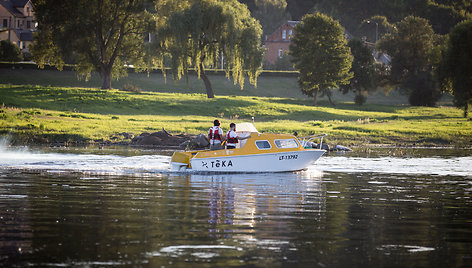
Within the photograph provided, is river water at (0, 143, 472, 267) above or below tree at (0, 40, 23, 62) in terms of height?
below

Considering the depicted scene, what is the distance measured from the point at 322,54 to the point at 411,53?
1993 cm

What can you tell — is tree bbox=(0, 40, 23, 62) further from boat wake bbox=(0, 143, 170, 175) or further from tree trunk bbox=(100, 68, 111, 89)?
boat wake bbox=(0, 143, 170, 175)

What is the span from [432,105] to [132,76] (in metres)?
41.4

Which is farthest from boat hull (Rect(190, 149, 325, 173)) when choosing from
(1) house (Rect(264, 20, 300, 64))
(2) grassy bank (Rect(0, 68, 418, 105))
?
(1) house (Rect(264, 20, 300, 64))

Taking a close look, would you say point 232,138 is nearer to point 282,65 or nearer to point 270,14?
point 282,65

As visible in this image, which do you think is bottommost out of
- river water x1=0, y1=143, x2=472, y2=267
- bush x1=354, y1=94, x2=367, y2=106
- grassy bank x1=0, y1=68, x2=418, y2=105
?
river water x1=0, y1=143, x2=472, y2=267

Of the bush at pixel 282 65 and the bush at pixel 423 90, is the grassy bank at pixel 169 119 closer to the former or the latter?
the bush at pixel 423 90

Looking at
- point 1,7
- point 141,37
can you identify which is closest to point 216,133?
point 141,37

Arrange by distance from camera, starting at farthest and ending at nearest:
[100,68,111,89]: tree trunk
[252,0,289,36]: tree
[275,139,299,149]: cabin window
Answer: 1. [252,0,289,36]: tree
2. [100,68,111,89]: tree trunk
3. [275,139,299,149]: cabin window

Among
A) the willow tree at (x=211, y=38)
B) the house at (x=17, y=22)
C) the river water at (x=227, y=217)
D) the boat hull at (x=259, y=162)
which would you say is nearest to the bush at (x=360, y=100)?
the willow tree at (x=211, y=38)

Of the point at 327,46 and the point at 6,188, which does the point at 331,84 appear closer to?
the point at 327,46

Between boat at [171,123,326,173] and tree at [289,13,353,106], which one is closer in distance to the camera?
boat at [171,123,326,173]

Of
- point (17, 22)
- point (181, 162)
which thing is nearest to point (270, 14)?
point (17, 22)

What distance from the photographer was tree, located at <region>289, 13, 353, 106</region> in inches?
3510
